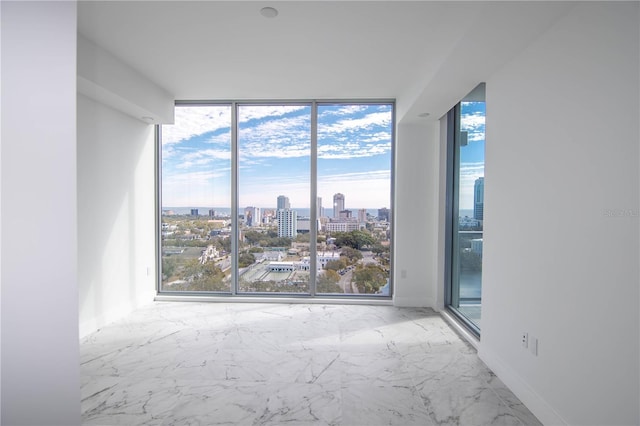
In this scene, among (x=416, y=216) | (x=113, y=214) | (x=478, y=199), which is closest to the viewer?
(x=478, y=199)

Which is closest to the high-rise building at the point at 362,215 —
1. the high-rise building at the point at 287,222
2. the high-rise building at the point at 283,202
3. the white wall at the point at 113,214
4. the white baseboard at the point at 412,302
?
the high-rise building at the point at 287,222

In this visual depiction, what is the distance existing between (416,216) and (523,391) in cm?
223

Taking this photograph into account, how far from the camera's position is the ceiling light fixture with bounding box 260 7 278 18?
83.7 inches

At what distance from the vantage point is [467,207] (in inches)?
127

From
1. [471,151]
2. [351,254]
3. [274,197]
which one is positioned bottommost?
[351,254]

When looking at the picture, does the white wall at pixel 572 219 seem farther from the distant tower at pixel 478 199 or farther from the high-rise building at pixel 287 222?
the high-rise building at pixel 287 222

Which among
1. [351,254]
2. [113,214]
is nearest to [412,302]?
[351,254]

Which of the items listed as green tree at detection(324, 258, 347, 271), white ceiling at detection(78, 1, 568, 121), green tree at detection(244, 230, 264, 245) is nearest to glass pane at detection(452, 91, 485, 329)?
white ceiling at detection(78, 1, 568, 121)

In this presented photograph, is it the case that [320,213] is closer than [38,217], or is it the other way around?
[38,217]

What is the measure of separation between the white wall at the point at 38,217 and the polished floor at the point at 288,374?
1063 mm

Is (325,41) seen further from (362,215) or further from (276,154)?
(362,215)

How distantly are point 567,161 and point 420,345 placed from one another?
6.35 ft

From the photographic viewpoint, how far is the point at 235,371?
2.38 meters

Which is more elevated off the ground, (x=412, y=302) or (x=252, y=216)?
(x=252, y=216)
